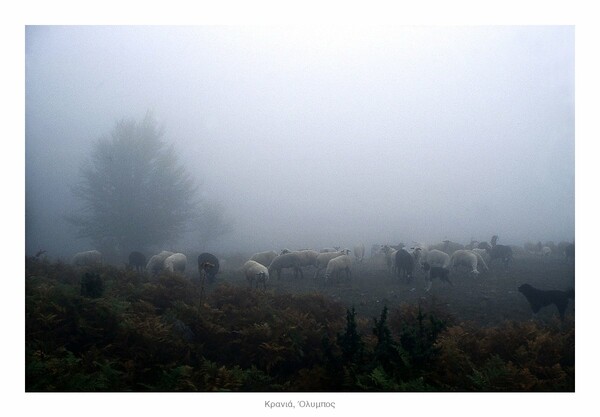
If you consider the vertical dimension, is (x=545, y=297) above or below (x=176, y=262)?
above

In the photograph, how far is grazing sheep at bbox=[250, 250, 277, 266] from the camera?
1336 centimetres

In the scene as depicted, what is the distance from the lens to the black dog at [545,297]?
6.11m

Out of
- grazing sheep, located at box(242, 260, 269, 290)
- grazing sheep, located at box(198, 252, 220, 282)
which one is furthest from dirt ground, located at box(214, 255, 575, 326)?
grazing sheep, located at box(198, 252, 220, 282)

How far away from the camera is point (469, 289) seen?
8.26 m

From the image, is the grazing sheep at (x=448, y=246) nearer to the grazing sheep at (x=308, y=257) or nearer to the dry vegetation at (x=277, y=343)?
the grazing sheep at (x=308, y=257)

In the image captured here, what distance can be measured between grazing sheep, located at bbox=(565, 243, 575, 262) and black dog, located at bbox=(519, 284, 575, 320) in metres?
0.71

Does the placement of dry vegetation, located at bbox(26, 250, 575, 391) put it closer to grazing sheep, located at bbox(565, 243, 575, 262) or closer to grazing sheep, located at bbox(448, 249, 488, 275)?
grazing sheep, located at bbox(565, 243, 575, 262)

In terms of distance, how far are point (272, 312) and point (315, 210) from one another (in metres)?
9.03

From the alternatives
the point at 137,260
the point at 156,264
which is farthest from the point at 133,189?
the point at 156,264

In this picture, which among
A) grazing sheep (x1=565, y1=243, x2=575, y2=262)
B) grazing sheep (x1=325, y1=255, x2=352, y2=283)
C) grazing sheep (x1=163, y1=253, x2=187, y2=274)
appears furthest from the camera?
grazing sheep (x1=163, y1=253, x2=187, y2=274)

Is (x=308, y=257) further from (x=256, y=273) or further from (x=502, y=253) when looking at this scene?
(x=502, y=253)

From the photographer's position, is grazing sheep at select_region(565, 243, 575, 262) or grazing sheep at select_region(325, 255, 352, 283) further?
grazing sheep at select_region(325, 255, 352, 283)

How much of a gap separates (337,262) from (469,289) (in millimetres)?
4330

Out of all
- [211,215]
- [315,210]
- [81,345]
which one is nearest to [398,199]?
[315,210]
